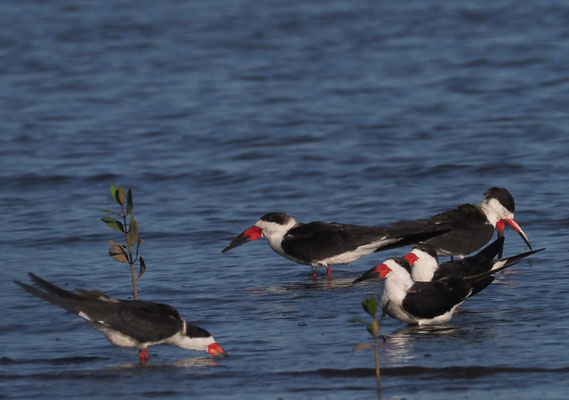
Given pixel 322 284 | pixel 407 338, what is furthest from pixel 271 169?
pixel 407 338

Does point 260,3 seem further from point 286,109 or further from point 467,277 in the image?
point 467,277

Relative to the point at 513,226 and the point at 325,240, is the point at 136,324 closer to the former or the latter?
the point at 325,240

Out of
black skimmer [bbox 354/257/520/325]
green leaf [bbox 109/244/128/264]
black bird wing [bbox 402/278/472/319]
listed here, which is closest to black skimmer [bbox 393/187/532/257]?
black skimmer [bbox 354/257/520/325]

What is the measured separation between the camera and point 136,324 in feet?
23.5

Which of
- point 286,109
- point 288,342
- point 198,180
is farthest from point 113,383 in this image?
point 286,109

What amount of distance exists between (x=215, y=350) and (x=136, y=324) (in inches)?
21.4

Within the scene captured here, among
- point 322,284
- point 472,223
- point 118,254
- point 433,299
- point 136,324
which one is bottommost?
point 322,284

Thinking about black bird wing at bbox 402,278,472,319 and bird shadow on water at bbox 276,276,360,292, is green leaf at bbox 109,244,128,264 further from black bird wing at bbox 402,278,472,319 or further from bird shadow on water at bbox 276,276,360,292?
black bird wing at bbox 402,278,472,319

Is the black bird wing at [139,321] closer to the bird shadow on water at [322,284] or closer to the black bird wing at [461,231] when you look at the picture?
the bird shadow on water at [322,284]

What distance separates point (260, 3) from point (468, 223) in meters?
17.0

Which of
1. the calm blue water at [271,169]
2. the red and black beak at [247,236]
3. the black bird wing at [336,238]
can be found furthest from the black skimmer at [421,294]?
the red and black beak at [247,236]

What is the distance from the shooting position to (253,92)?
18578 mm

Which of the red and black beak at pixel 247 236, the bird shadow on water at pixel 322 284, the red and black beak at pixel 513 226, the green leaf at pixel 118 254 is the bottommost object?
the bird shadow on water at pixel 322 284

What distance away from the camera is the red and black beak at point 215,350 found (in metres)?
7.26
